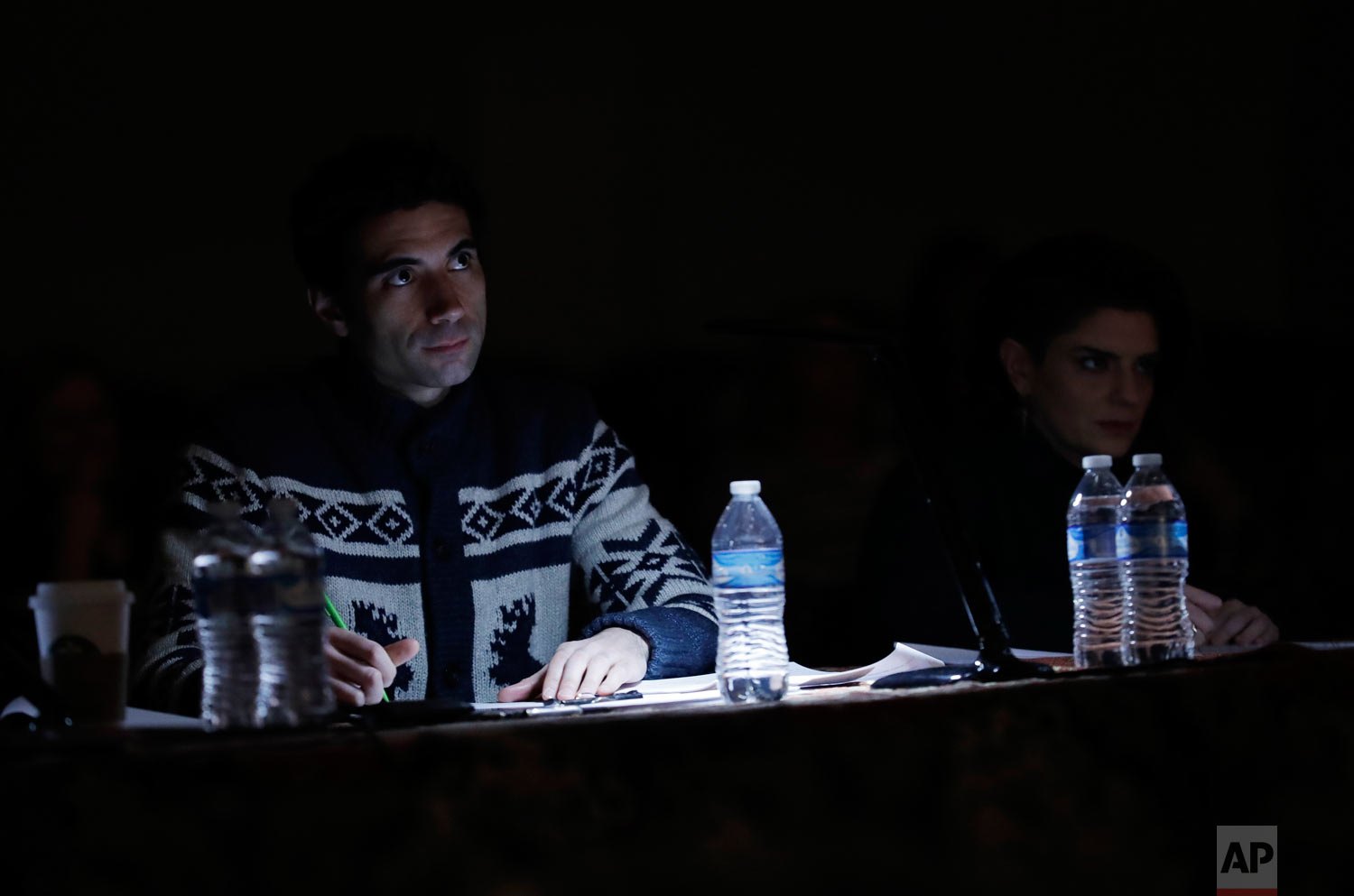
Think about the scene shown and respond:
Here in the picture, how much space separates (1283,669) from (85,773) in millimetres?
884

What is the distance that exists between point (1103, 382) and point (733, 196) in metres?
1.57

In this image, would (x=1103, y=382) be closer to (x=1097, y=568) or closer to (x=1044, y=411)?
(x=1044, y=411)

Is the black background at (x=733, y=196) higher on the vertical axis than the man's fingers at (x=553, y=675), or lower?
higher

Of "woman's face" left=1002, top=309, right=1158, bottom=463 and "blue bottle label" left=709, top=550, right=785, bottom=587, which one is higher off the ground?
"woman's face" left=1002, top=309, right=1158, bottom=463

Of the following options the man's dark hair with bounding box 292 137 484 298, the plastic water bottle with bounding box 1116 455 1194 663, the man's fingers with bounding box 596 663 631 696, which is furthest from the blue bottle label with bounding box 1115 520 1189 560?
the man's dark hair with bounding box 292 137 484 298

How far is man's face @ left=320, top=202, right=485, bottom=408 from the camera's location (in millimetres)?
1841

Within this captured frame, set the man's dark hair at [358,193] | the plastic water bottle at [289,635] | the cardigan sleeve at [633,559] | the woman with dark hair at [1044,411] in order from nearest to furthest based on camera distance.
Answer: the plastic water bottle at [289,635] < the cardigan sleeve at [633,559] < the man's dark hair at [358,193] < the woman with dark hair at [1044,411]

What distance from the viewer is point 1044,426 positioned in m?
2.19

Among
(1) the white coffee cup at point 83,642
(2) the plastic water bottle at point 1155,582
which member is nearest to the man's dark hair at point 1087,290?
(2) the plastic water bottle at point 1155,582

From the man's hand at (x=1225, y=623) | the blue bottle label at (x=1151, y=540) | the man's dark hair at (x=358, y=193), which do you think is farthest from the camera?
the man's dark hair at (x=358, y=193)

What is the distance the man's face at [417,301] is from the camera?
1.84 metres

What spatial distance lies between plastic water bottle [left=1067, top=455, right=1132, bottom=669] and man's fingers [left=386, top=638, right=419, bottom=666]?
2.25 feet

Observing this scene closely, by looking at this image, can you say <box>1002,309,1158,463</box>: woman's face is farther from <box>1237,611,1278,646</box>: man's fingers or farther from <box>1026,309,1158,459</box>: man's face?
<box>1237,611,1278,646</box>: man's fingers

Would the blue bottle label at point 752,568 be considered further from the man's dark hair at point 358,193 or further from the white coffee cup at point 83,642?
the man's dark hair at point 358,193
